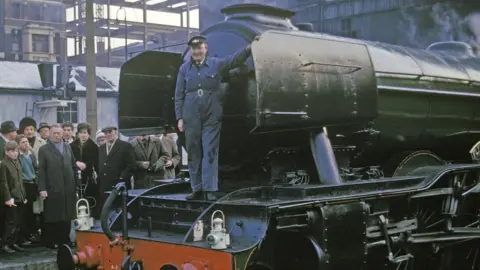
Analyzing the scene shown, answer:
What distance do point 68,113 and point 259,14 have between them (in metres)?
21.7

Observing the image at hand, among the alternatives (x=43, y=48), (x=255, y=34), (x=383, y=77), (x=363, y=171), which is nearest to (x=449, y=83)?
(x=383, y=77)

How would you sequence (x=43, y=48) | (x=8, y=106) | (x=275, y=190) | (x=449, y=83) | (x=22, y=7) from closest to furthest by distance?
(x=275, y=190), (x=449, y=83), (x=8, y=106), (x=43, y=48), (x=22, y=7)

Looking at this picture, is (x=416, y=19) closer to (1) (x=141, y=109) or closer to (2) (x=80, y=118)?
(1) (x=141, y=109)

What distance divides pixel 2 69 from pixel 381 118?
2221cm

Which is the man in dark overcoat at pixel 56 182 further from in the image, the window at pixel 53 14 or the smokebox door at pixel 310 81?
the window at pixel 53 14

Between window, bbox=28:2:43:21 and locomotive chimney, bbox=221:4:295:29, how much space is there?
4253 centimetres

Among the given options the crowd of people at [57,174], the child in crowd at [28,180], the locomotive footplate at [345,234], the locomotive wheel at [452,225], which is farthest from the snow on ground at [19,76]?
the locomotive footplate at [345,234]

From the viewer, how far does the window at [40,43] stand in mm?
41947

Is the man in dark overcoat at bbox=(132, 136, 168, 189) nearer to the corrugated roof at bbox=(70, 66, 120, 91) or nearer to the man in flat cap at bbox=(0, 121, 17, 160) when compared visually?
the man in flat cap at bbox=(0, 121, 17, 160)

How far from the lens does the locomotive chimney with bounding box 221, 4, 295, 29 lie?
5.48 meters

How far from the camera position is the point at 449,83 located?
6555 mm

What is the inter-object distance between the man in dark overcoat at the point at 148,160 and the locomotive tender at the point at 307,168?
2.05m

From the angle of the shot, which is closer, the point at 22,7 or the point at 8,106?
the point at 8,106

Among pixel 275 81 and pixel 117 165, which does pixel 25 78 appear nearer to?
pixel 117 165
